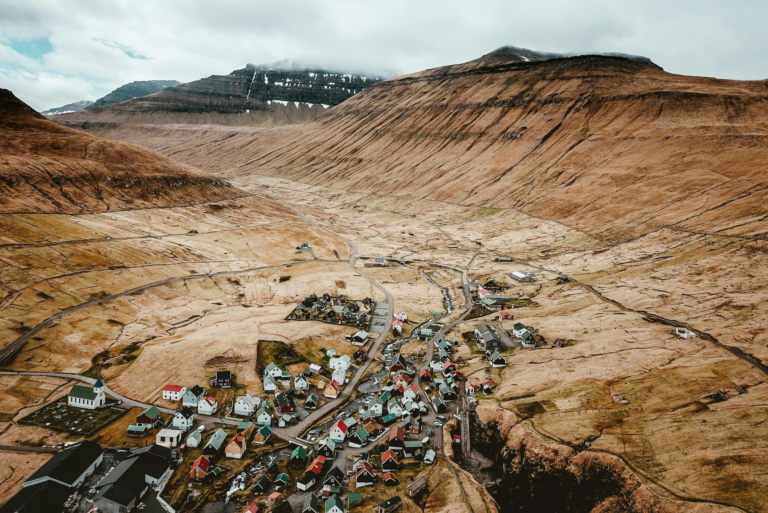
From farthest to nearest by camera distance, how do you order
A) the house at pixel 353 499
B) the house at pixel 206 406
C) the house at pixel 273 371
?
the house at pixel 273 371 < the house at pixel 206 406 < the house at pixel 353 499

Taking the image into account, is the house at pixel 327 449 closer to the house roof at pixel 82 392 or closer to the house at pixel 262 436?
the house at pixel 262 436

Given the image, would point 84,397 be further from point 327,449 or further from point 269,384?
point 327,449

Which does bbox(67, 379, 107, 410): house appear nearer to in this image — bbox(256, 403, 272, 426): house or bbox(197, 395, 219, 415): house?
bbox(197, 395, 219, 415): house

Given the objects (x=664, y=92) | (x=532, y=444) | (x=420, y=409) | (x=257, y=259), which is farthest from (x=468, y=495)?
(x=664, y=92)

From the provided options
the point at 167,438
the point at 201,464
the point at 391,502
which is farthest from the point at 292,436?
the point at 391,502

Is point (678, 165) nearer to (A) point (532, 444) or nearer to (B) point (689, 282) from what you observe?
(B) point (689, 282)

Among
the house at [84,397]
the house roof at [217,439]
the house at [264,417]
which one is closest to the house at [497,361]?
the house at [264,417]
